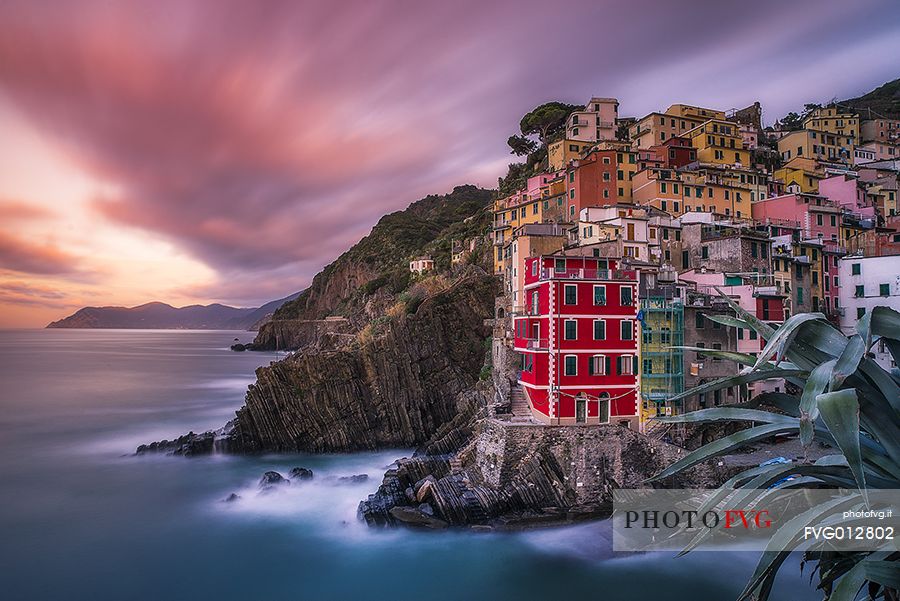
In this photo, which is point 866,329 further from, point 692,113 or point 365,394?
point 692,113

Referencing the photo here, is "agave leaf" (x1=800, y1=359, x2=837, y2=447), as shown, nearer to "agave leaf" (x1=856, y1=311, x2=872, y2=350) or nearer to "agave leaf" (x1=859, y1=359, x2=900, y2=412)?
"agave leaf" (x1=856, y1=311, x2=872, y2=350)

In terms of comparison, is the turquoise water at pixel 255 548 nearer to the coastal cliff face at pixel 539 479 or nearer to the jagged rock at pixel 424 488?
the coastal cliff face at pixel 539 479

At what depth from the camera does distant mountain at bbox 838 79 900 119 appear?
82125 mm

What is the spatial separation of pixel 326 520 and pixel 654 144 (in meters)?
50.1

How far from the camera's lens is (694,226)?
36781mm

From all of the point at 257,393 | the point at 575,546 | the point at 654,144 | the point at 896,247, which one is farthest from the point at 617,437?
the point at 654,144

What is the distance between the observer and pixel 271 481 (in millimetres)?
31750

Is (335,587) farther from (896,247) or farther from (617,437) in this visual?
(896,247)

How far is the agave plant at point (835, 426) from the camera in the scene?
3084 mm

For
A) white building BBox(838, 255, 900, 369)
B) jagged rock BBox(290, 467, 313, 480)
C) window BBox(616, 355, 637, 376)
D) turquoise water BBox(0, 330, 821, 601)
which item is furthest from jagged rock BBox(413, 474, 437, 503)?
white building BBox(838, 255, 900, 369)

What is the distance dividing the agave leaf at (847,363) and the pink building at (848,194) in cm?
5526

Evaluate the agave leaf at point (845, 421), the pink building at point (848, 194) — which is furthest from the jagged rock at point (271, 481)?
the pink building at point (848, 194)

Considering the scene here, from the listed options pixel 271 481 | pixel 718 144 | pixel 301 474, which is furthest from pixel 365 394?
pixel 718 144

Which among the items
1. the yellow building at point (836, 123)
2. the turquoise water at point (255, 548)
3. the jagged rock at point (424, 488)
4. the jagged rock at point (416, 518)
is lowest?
the turquoise water at point (255, 548)
